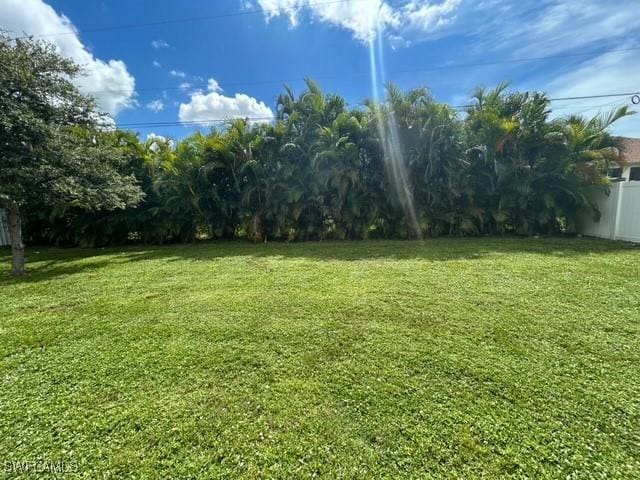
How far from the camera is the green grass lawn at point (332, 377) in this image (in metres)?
1.39

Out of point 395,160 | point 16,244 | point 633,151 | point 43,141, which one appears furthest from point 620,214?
point 633,151

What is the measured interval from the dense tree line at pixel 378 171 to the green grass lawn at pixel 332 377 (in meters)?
3.55

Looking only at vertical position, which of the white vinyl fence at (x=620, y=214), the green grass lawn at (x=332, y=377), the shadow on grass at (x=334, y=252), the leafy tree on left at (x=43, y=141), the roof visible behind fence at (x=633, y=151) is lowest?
the green grass lawn at (x=332, y=377)

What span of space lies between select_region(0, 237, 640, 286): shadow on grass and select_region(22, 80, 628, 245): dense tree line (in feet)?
2.19

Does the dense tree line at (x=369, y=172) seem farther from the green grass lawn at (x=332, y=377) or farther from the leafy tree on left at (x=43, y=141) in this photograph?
the green grass lawn at (x=332, y=377)

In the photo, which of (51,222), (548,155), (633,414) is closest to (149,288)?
(633,414)

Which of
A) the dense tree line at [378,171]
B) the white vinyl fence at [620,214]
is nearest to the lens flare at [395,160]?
the dense tree line at [378,171]

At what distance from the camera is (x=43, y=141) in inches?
181

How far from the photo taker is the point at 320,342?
2.38 m

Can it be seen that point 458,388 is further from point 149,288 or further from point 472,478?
point 149,288

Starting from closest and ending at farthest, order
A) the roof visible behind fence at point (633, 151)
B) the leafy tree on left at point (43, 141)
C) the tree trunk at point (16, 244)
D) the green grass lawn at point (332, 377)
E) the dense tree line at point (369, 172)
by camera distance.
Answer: the green grass lawn at point (332, 377), the leafy tree on left at point (43, 141), the tree trunk at point (16, 244), the dense tree line at point (369, 172), the roof visible behind fence at point (633, 151)

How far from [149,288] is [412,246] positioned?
16.0ft

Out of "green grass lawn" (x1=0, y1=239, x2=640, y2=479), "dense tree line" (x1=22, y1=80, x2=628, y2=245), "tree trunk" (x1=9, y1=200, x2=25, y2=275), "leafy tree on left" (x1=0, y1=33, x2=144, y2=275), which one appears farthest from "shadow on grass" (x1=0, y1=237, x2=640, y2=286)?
"green grass lawn" (x1=0, y1=239, x2=640, y2=479)

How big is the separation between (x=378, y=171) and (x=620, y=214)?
540cm
